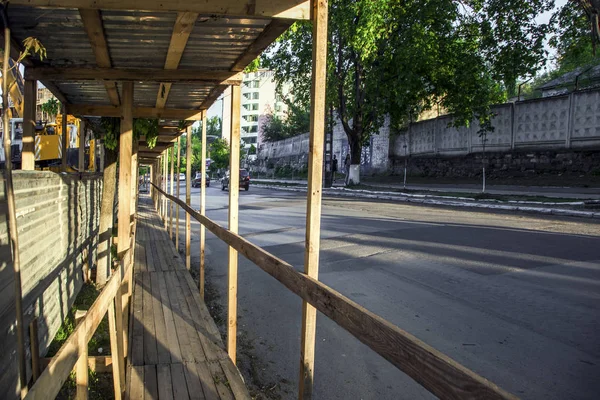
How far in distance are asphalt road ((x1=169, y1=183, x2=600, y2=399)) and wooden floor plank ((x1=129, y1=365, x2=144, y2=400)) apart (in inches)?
38.9

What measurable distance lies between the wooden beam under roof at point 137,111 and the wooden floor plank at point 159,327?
7.77ft

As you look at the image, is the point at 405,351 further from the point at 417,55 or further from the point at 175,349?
the point at 417,55

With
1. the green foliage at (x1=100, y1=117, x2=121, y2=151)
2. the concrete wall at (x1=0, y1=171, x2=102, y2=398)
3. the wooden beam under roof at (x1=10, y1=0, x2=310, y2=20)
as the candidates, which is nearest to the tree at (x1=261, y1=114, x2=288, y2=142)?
the green foliage at (x1=100, y1=117, x2=121, y2=151)

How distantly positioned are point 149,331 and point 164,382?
114 centimetres

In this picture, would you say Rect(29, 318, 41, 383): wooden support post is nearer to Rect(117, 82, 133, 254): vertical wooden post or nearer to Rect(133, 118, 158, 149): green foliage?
Rect(117, 82, 133, 254): vertical wooden post

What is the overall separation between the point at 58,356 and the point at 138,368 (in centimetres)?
246

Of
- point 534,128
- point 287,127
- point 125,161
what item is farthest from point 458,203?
point 287,127

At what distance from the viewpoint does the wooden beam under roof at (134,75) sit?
167 inches

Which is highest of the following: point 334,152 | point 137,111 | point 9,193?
point 334,152

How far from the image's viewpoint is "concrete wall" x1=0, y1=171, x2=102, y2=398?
2.44 meters

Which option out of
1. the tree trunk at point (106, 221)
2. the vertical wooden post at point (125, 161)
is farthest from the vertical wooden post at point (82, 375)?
the tree trunk at point (106, 221)

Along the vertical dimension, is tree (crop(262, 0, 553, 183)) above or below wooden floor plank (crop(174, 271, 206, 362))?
above

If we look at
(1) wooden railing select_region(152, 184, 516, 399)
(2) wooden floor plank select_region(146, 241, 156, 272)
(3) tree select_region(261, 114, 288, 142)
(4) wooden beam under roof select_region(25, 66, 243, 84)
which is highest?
(3) tree select_region(261, 114, 288, 142)

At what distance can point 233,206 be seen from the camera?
4418 millimetres
